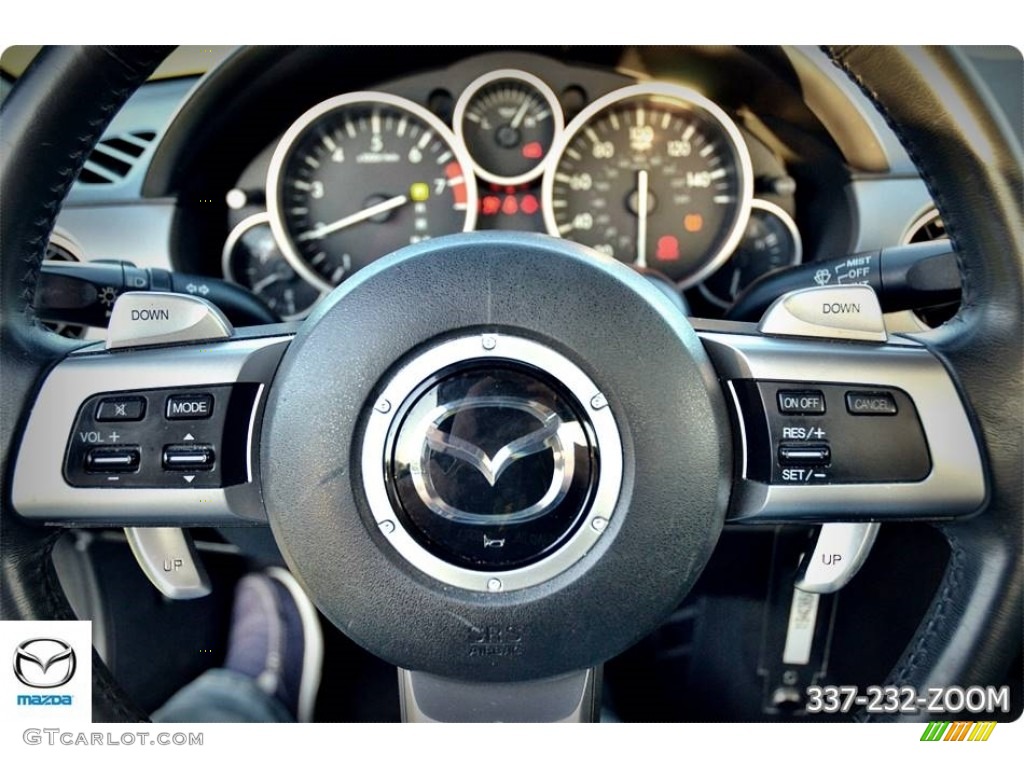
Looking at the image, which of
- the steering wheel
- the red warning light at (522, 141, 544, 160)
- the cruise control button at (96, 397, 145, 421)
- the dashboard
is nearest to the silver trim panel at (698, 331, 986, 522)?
the steering wheel

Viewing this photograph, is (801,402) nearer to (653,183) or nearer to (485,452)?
(485,452)

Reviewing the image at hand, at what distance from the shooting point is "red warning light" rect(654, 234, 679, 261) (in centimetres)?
99

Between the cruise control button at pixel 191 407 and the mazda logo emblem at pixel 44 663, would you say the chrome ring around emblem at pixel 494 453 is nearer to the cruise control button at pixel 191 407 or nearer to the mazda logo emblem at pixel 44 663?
the cruise control button at pixel 191 407

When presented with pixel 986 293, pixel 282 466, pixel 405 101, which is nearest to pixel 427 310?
pixel 282 466

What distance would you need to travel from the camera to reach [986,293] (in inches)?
24.8

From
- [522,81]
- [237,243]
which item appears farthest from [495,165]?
[237,243]

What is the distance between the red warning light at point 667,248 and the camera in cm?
99

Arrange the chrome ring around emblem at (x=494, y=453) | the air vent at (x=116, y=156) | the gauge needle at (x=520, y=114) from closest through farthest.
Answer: the chrome ring around emblem at (x=494, y=453), the air vent at (x=116, y=156), the gauge needle at (x=520, y=114)

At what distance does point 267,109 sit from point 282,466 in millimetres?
431

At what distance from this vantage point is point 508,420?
0.57 meters

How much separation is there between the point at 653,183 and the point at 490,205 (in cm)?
17

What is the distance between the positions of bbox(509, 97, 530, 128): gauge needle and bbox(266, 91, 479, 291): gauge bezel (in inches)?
2.4

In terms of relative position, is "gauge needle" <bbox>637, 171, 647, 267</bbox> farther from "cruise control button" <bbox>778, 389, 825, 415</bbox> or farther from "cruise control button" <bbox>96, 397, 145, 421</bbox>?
"cruise control button" <bbox>96, 397, 145, 421</bbox>

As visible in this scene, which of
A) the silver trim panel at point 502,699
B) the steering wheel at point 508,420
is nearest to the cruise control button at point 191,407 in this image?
the steering wheel at point 508,420
